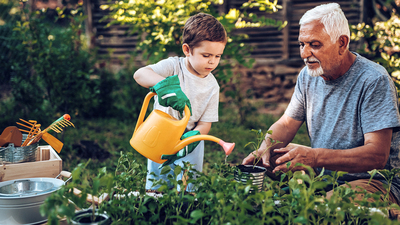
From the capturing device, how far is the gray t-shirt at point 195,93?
1724 millimetres

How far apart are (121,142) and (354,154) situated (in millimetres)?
2761

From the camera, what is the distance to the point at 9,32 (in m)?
4.27

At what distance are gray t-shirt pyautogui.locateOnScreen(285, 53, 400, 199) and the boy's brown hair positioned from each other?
684 millimetres

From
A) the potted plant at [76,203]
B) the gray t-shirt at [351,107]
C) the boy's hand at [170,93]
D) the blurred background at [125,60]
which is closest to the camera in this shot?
the potted plant at [76,203]

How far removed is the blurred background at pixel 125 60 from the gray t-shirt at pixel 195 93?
24.5 inches

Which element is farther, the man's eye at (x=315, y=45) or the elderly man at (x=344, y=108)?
the man's eye at (x=315, y=45)

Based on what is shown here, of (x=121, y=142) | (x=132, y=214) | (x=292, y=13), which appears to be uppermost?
(x=292, y=13)

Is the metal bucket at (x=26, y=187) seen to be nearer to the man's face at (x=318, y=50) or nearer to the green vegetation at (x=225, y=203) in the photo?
the green vegetation at (x=225, y=203)

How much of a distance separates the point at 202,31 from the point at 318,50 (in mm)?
613

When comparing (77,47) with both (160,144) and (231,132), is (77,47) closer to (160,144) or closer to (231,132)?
(231,132)

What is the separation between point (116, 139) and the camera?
3.88 meters

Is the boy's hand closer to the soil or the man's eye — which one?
the soil

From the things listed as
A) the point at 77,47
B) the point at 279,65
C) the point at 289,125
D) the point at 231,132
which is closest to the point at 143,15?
the point at 77,47

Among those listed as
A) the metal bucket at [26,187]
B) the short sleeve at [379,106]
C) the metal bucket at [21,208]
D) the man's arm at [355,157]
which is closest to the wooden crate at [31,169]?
the metal bucket at [26,187]
